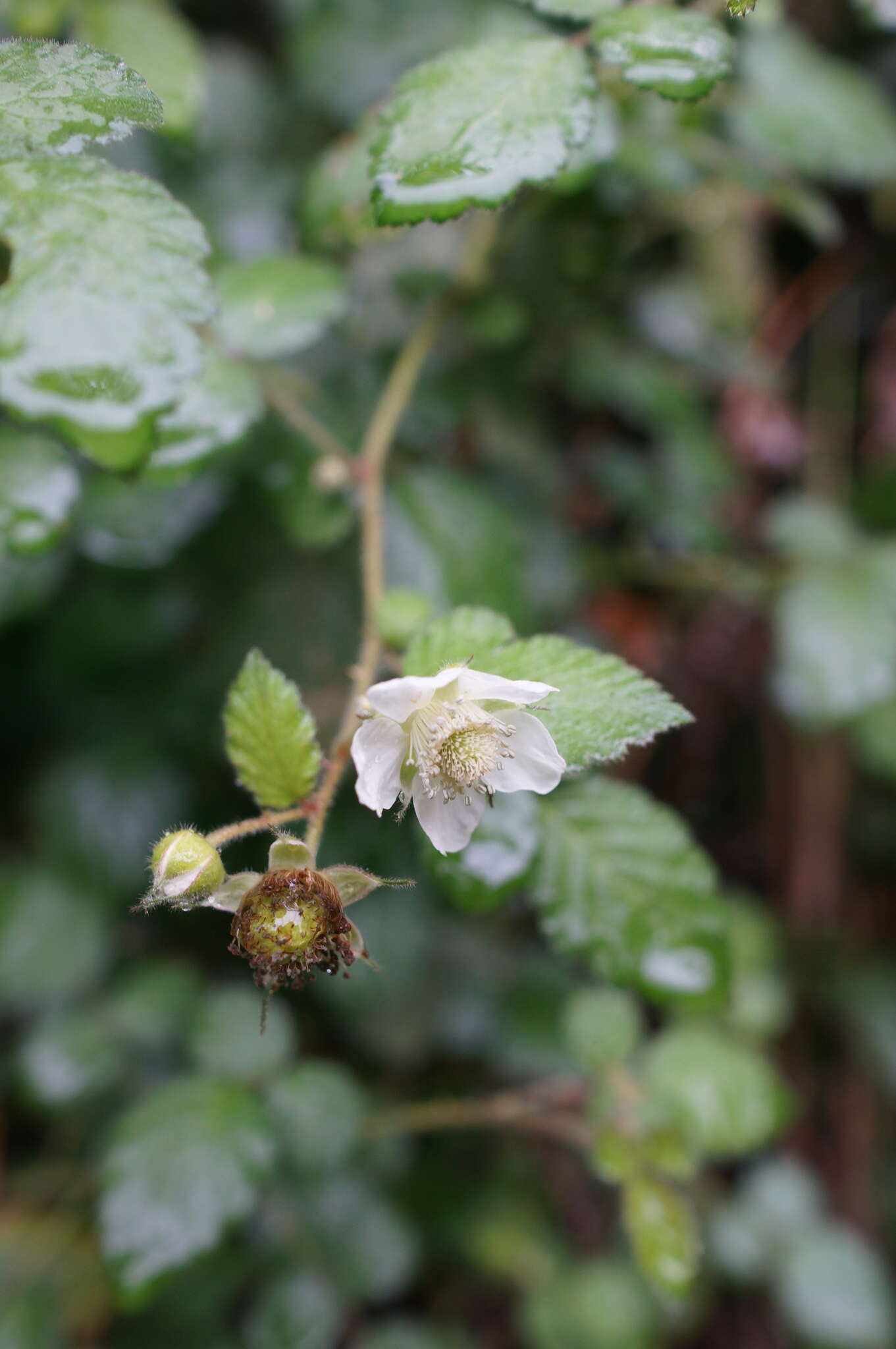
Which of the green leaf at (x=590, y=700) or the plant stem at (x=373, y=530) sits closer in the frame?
the green leaf at (x=590, y=700)

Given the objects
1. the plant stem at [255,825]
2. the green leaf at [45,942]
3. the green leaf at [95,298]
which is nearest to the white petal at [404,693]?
the plant stem at [255,825]

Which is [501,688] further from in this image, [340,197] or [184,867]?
[340,197]

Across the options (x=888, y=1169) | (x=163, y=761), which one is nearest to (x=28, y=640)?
(x=163, y=761)

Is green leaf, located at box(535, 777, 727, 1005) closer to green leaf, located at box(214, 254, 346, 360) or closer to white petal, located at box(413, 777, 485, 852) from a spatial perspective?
white petal, located at box(413, 777, 485, 852)

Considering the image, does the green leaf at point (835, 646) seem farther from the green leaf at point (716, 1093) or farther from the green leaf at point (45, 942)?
the green leaf at point (45, 942)

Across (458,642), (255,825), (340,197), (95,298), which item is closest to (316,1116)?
(255,825)

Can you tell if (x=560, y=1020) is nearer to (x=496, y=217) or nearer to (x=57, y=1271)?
(x=57, y=1271)

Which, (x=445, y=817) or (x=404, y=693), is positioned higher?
(x=404, y=693)
